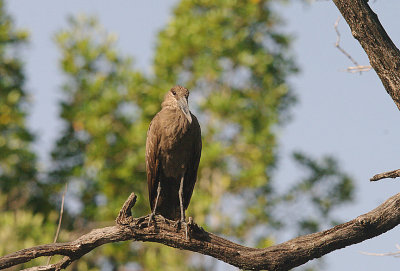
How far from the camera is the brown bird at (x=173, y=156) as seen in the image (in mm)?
5840

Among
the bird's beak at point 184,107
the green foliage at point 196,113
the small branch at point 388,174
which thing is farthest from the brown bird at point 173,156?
the green foliage at point 196,113

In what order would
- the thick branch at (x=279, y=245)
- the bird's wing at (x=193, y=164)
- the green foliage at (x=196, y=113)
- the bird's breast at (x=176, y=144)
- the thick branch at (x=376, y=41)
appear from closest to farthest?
the thick branch at (x=279, y=245) → the thick branch at (x=376, y=41) → the bird's breast at (x=176, y=144) → the bird's wing at (x=193, y=164) → the green foliage at (x=196, y=113)

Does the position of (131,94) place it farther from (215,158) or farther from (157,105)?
(215,158)

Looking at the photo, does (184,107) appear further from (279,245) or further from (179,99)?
(279,245)

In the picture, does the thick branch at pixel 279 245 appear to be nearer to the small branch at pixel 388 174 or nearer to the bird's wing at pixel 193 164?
the small branch at pixel 388 174

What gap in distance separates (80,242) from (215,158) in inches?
346

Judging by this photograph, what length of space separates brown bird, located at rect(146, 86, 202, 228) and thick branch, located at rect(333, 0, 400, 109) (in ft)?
6.83

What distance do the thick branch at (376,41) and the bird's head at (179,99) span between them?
6.90 feet

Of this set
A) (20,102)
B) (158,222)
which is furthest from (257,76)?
(158,222)

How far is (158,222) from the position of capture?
4.56 m

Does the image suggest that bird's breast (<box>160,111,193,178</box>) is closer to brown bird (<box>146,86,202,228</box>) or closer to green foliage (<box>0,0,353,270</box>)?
brown bird (<box>146,86,202,228</box>)

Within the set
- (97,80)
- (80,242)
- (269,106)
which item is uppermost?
(97,80)

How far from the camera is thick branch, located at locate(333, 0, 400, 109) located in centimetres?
443

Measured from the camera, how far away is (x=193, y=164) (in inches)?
239
